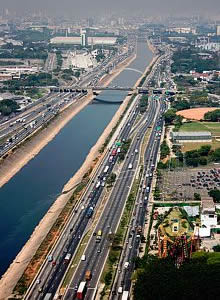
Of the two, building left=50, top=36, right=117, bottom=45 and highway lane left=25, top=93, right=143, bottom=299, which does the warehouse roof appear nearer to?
highway lane left=25, top=93, right=143, bottom=299

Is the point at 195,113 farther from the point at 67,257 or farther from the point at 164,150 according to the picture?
the point at 67,257

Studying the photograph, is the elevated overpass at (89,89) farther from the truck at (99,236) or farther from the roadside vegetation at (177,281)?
the roadside vegetation at (177,281)

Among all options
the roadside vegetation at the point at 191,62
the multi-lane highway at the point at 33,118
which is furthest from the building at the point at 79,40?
the multi-lane highway at the point at 33,118

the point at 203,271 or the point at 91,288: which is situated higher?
the point at 203,271

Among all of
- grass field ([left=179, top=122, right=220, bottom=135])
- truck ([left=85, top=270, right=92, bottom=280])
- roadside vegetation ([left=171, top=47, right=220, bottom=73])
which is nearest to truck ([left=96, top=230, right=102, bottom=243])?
truck ([left=85, top=270, right=92, bottom=280])

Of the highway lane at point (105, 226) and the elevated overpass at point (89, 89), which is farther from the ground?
the elevated overpass at point (89, 89)

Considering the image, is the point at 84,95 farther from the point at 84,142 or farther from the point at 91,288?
the point at 91,288

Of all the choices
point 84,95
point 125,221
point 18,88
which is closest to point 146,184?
point 125,221
